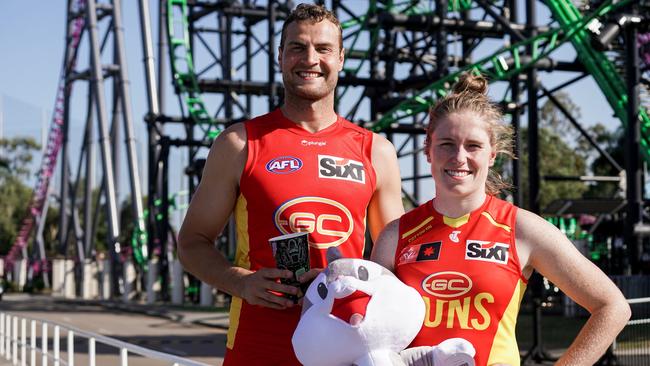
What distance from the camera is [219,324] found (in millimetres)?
22578

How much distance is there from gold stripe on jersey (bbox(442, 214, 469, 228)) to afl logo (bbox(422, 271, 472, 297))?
150 mm

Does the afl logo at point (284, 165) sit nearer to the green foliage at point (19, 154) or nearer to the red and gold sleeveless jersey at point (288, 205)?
the red and gold sleeveless jersey at point (288, 205)

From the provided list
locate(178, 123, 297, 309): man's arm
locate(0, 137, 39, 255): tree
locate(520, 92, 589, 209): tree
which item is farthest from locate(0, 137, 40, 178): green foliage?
locate(178, 123, 297, 309): man's arm

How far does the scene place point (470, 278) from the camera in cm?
238

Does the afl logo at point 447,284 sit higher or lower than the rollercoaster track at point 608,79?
lower

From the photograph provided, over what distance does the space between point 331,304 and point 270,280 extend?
423mm

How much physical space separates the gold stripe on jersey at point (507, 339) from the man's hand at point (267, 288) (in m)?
0.51

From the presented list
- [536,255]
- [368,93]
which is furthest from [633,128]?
[536,255]

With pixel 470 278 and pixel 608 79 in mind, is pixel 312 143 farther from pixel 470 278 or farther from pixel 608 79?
pixel 608 79

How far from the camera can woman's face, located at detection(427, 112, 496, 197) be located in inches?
95.9

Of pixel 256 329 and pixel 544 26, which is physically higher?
pixel 544 26

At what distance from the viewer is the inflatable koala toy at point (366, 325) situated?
2.16m

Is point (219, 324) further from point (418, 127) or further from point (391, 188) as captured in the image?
point (391, 188)

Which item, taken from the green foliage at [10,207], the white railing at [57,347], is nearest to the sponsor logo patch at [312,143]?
the white railing at [57,347]
